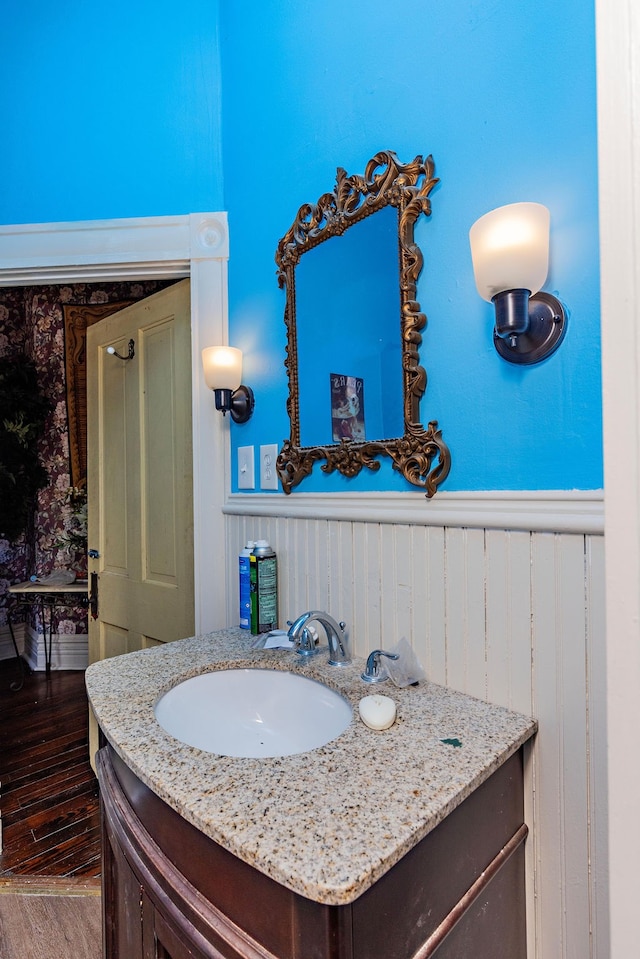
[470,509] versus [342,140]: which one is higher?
[342,140]

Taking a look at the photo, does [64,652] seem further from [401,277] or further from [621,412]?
[621,412]

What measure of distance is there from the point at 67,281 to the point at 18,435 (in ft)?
6.19

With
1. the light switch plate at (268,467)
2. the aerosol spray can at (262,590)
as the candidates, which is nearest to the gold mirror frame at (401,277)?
the light switch plate at (268,467)

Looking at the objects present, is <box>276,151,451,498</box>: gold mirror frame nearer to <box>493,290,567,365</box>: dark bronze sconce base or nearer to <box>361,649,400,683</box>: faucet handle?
<box>493,290,567,365</box>: dark bronze sconce base

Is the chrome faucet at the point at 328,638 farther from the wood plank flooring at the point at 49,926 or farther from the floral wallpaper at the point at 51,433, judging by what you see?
the floral wallpaper at the point at 51,433

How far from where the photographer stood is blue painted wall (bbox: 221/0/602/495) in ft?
2.61

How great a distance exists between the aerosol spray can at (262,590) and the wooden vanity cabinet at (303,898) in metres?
0.48

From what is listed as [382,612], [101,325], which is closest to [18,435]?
[101,325]

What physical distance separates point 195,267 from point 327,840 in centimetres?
162

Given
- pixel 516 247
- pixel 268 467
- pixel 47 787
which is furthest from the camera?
pixel 47 787

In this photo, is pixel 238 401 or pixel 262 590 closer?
pixel 262 590

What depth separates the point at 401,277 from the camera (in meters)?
1.03

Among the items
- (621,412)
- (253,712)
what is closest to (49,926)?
(253,712)

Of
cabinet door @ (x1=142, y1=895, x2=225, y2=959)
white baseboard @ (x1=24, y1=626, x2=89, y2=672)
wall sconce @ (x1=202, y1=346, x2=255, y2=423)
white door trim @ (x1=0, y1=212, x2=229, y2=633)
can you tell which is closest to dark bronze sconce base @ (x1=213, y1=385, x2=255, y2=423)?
wall sconce @ (x1=202, y1=346, x2=255, y2=423)
